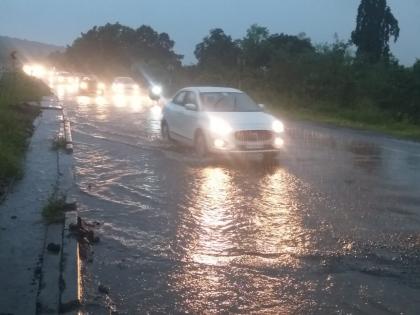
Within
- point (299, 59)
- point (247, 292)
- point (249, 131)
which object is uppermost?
point (299, 59)

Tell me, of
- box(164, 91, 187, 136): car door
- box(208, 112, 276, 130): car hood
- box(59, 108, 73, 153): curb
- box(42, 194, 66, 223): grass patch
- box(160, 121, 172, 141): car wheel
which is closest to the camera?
box(42, 194, 66, 223): grass patch

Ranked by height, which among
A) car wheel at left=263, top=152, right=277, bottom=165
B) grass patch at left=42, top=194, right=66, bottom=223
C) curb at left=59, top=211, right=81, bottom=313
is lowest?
curb at left=59, top=211, right=81, bottom=313

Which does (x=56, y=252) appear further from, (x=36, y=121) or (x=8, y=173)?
(x=36, y=121)

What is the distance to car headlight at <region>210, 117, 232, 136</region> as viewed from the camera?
13.6 metres

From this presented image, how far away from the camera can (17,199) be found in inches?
360

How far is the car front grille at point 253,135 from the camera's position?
1357 cm

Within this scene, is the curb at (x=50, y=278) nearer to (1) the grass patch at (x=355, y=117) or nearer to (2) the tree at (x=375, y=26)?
(1) the grass patch at (x=355, y=117)

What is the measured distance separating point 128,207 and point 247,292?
3878 millimetres

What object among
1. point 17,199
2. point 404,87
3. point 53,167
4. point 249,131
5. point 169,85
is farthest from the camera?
point 169,85

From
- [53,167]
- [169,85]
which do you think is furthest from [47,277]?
[169,85]

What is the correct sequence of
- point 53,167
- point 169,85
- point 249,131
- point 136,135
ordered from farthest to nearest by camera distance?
point 169,85 < point 136,135 < point 249,131 < point 53,167

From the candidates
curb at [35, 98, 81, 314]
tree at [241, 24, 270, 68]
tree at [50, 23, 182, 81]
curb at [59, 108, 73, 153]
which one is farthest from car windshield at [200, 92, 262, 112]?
tree at [50, 23, 182, 81]

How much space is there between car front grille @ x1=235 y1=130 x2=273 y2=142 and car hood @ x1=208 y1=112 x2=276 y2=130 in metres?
Answer: 0.10

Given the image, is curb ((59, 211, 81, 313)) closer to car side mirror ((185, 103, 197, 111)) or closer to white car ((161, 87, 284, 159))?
white car ((161, 87, 284, 159))
